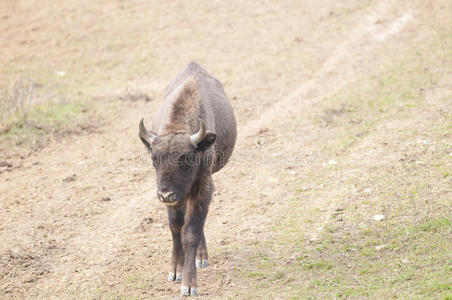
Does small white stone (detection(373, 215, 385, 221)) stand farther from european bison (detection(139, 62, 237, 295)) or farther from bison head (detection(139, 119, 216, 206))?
bison head (detection(139, 119, 216, 206))

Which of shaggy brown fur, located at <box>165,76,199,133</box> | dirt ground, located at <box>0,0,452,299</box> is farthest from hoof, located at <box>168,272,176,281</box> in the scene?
shaggy brown fur, located at <box>165,76,199,133</box>

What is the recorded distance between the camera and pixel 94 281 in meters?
7.93

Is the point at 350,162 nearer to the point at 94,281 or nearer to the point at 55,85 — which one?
the point at 94,281

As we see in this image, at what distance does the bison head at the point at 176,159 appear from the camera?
7020 millimetres

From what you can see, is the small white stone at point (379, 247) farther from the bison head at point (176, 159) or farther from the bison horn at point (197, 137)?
the bison horn at point (197, 137)

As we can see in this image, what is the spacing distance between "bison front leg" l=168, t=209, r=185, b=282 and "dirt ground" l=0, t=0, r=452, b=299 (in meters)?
0.23

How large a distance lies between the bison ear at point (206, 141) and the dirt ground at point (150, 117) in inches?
74.1

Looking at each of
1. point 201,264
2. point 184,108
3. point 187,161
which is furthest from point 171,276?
point 184,108

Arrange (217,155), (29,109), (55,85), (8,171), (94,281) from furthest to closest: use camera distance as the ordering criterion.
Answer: (55,85), (29,109), (8,171), (217,155), (94,281)

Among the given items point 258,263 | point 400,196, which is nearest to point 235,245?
point 258,263

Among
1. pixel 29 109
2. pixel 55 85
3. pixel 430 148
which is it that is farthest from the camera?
pixel 55 85

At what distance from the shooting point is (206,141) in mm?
7348

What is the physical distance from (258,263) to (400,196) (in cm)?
277

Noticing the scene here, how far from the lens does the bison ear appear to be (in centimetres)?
730
